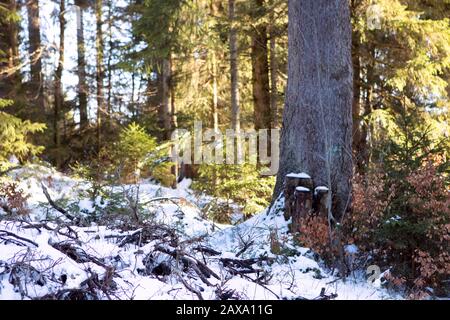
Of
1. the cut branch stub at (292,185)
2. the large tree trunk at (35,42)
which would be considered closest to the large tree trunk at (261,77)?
the cut branch stub at (292,185)

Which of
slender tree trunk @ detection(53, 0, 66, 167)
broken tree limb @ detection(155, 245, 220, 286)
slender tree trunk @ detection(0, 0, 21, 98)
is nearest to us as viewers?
Result: broken tree limb @ detection(155, 245, 220, 286)

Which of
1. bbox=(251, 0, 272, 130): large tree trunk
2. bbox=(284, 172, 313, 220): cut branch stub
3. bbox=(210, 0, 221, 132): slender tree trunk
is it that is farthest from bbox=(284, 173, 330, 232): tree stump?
bbox=(210, 0, 221, 132): slender tree trunk

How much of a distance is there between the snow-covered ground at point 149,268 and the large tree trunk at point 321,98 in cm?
109

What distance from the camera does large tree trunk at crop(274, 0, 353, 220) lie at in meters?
6.09

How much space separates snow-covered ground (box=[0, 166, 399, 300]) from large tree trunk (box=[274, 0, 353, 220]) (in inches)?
42.9

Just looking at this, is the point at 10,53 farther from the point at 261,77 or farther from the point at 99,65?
the point at 261,77

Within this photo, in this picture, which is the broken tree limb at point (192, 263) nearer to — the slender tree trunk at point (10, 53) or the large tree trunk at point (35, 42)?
the slender tree trunk at point (10, 53)

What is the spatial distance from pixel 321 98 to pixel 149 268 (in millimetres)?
3332

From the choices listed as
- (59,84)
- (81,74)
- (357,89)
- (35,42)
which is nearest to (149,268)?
(357,89)

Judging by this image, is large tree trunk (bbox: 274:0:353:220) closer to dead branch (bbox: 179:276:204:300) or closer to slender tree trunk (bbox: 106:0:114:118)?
dead branch (bbox: 179:276:204:300)

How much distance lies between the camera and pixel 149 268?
3.98 meters

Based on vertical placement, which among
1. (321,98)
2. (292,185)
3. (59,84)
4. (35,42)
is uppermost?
(35,42)

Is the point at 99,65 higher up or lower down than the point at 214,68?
higher up

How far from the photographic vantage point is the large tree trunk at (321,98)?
609 centimetres
